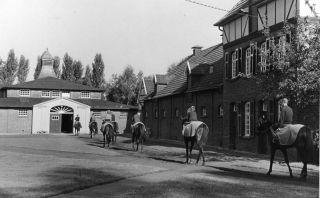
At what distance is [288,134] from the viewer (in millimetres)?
14070

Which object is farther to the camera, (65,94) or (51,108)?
(65,94)

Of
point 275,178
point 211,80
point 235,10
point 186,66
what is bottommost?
point 275,178

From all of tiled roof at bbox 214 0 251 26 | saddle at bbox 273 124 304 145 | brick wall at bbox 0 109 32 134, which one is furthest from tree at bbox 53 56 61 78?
saddle at bbox 273 124 304 145

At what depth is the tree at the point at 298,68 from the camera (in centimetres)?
1675

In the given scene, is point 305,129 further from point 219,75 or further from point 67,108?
point 67,108

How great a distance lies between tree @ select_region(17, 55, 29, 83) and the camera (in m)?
89.7

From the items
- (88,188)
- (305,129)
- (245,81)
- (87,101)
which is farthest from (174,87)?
(88,188)

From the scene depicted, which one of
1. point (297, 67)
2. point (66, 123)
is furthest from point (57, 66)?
point (297, 67)

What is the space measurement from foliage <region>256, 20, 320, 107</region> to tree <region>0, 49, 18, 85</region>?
76193mm

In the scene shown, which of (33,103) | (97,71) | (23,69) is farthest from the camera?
(23,69)

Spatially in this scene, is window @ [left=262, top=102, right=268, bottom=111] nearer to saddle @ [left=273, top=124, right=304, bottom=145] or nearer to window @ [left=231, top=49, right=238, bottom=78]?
window @ [left=231, top=49, right=238, bottom=78]

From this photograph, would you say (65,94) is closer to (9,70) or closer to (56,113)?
(56,113)

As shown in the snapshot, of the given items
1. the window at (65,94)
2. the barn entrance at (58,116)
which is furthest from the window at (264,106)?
the window at (65,94)

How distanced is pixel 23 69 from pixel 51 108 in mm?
35343
